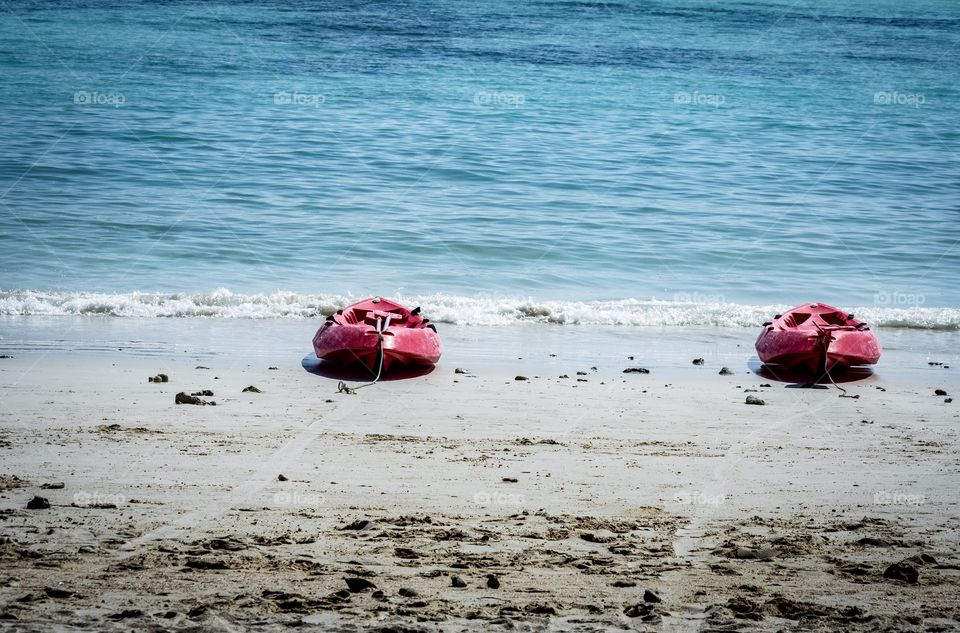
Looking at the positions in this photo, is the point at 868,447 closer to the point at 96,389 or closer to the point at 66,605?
the point at 66,605

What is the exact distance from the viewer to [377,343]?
389 inches

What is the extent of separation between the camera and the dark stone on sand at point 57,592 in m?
4.48

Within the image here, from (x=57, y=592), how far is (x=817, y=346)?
8191mm

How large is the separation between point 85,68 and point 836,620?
1110 inches
